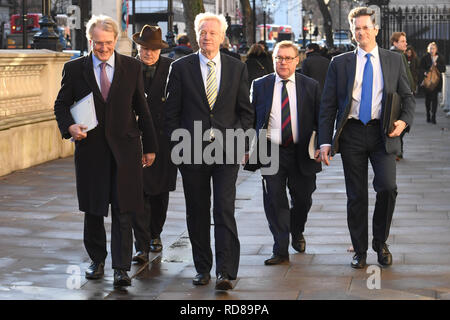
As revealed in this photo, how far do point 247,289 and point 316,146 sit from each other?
5.05 feet

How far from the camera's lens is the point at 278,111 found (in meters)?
8.48

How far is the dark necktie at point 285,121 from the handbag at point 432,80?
14.8 metres

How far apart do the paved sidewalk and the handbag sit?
31.8 feet

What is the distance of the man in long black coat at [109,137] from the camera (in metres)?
7.51

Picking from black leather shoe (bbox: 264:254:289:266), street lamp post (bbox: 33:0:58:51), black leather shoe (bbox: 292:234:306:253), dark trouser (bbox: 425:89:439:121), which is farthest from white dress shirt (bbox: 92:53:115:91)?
dark trouser (bbox: 425:89:439:121)

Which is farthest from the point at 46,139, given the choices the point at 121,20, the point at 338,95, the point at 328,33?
the point at 328,33

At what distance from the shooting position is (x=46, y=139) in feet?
50.9

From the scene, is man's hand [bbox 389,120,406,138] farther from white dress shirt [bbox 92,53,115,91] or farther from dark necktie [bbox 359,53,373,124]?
white dress shirt [bbox 92,53,115,91]

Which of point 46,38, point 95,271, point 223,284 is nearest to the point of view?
point 223,284

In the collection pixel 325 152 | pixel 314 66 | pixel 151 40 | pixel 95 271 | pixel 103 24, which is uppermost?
pixel 103 24

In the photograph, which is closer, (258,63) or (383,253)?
(383,253)

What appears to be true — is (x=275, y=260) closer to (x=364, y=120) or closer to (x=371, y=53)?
(x=364, y=120)

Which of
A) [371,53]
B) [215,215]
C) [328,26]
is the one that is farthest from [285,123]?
[328,26]

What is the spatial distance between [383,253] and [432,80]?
15167 millimetres
